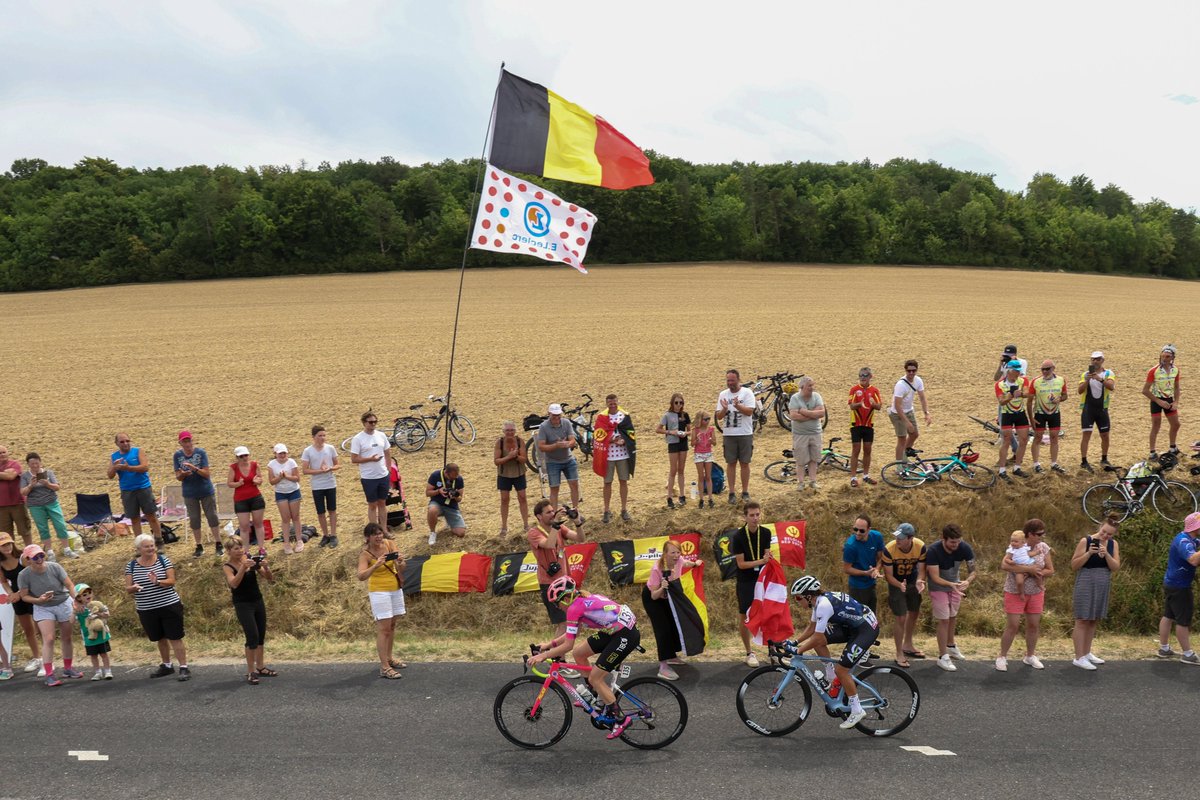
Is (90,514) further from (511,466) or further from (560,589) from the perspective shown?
(560,589)

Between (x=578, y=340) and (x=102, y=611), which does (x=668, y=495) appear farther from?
(x=578, y=340)

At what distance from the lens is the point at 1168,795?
7254mm

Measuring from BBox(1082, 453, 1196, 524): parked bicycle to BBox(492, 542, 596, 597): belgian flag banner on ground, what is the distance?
780cm

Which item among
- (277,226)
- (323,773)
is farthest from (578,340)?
(277,226)

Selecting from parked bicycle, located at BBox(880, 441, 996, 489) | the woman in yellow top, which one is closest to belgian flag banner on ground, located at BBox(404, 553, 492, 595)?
the woman in yellow top

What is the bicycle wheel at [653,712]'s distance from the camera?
316 inches

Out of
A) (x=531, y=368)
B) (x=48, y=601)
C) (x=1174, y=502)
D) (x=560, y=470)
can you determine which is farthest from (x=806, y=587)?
(x=531, y=368)

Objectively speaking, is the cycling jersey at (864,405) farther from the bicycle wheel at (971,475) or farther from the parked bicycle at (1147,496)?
the parked bicycle at (1147,496)

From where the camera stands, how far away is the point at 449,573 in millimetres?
12477

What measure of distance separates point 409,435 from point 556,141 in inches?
325

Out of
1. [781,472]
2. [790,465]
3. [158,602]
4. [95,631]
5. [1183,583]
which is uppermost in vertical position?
[790,465]

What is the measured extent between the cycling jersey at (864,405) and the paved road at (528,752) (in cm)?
449

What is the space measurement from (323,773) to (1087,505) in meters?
11.8

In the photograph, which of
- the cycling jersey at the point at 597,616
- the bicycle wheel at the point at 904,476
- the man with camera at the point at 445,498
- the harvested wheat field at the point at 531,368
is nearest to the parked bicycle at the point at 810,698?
the cycling jersey at the point at 597,616
